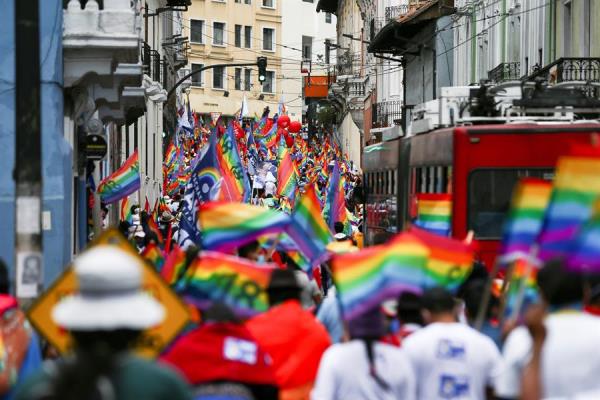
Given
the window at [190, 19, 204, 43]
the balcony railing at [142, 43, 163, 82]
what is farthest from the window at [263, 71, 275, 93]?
the balcony railing at [142, 43, 163, 82]

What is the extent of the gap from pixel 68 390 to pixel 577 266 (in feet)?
9.79

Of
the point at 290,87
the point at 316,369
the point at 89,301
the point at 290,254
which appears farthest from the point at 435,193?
the point at 290,87

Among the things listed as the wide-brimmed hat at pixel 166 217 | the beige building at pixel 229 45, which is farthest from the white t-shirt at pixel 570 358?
the beige building at pixel 229 45

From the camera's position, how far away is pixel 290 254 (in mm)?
12977

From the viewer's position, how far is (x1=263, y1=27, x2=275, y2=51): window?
325ft

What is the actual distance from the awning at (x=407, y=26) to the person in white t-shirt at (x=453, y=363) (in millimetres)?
40735

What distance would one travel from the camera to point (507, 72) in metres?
36.4

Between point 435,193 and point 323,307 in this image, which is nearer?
point 323,307

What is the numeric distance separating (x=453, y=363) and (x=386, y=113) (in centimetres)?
4923

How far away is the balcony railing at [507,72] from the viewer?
35.9 meters

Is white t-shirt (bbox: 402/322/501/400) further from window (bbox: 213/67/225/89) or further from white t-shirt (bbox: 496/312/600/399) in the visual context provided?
window (bbox: 213/67/225/89)

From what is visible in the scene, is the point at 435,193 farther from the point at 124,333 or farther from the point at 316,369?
the point at 124,333

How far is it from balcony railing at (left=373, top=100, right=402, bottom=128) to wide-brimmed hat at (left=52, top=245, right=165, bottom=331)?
49.6m

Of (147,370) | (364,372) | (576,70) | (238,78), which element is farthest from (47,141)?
(238,78)
